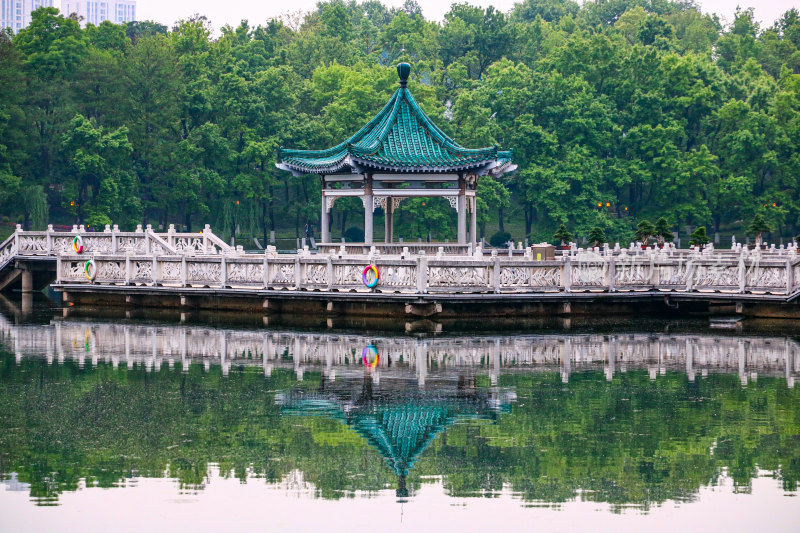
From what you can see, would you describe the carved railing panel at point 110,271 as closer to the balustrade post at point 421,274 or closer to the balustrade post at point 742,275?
the balustrade post at point 421,274

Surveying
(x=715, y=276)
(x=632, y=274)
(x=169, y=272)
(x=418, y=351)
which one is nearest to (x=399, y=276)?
(x=418, y=351)

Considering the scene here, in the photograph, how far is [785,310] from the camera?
32.5 meters

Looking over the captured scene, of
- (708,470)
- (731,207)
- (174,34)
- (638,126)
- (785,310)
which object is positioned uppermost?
(174,34)

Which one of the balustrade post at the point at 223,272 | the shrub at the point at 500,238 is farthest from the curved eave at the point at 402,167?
the shrub at the point at 500,238

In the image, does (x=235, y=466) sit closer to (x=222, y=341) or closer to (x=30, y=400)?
(x=30, y=400)

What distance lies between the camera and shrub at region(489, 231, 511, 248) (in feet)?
233

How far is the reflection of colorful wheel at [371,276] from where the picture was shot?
33.0 meters

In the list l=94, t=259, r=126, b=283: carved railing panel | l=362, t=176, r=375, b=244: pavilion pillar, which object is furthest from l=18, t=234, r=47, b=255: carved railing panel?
l=362, t=176, r=375, b=244: pavilion pillar

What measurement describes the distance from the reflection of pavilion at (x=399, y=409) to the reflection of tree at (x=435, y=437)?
0.12 metres

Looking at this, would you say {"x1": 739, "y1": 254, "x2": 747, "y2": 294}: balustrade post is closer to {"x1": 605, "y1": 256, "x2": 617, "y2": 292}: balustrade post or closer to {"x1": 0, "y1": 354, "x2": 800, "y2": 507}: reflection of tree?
{"x1": 605, "y1": 256, "x2": 617, "y2": 292}: balustrade post

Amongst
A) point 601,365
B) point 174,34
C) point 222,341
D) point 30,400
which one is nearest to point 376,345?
point 222,341

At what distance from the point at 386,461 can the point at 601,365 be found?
9.66 m

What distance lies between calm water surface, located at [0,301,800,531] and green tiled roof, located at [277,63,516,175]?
10.1 meters

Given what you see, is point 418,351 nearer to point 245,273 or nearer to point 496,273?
point 496,273
